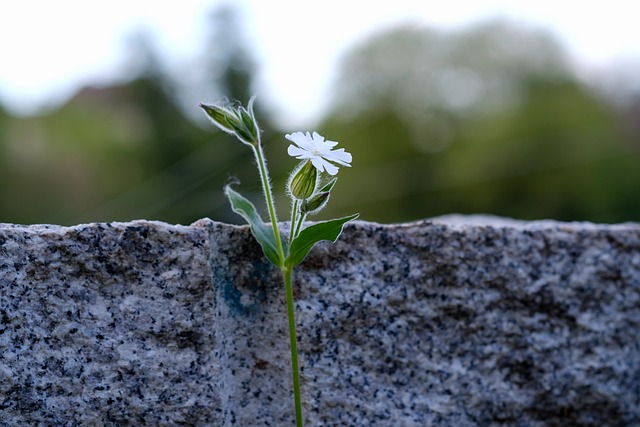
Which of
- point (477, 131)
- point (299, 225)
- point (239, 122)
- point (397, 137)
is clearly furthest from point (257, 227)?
point (397, 137)

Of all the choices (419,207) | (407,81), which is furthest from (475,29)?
(419,207)

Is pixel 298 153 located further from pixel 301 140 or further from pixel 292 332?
pixel 292 332

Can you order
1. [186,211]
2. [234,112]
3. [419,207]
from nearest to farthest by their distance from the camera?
1. [234,112]
2. [186,211]
3. [419,207]

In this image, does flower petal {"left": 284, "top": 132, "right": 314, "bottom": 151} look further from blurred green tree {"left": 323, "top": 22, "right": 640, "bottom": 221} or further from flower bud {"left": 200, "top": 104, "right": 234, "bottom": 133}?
blurred green tree {"left": 323, "top": 22, "right": 640, "bottom": 221}

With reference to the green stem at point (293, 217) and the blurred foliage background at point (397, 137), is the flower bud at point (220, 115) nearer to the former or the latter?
the green stem at point (293, 217)

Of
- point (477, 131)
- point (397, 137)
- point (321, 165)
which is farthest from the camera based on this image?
point (397, 137)

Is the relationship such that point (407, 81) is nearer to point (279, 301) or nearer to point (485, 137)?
point (485, 137)
